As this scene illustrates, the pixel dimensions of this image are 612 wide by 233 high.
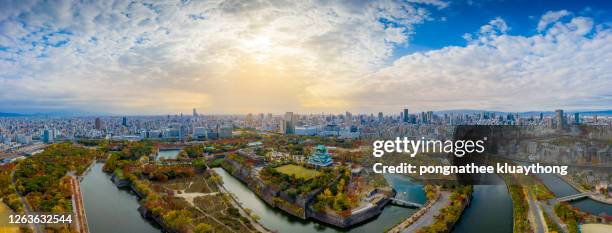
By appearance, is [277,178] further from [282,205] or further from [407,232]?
[407,232]

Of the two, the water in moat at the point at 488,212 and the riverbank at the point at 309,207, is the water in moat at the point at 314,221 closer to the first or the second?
the riverbank at the point at 309,207

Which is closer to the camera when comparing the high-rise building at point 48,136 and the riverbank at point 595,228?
the riverbank at point 595,228

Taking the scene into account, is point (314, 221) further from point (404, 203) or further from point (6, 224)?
point (6, 224)

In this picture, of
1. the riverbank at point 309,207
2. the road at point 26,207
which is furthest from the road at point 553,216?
the road at point 26,207

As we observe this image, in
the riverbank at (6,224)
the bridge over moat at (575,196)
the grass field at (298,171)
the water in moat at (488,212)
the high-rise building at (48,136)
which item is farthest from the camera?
the high-rise building at (48,136)

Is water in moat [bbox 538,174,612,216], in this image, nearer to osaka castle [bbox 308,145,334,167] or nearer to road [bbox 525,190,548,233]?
road [bbox 525,190,548,233]

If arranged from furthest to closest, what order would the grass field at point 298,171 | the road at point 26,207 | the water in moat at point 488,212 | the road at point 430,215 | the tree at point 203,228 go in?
1. the grass field at point 298,171
2. the water in moat at point 488,212
3. the road at point 430,215
4. the tree at point 203,228
5. the road at point 26,207
